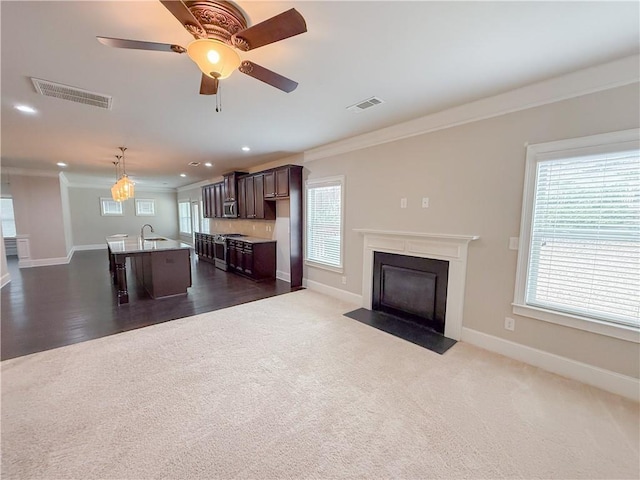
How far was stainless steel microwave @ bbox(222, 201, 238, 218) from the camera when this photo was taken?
22.7ft

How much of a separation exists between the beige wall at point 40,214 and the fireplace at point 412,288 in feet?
29.6

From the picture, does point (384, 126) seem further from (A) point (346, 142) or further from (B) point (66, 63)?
(B) point (66, 63)

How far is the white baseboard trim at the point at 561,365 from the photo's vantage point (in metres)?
2.16

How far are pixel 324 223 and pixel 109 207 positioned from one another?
1010cm

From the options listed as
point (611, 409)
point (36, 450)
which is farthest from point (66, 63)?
point (611, 409)

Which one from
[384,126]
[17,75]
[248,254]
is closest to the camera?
[17,75]

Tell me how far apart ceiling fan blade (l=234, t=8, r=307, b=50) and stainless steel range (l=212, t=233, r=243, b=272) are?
18.9 feet

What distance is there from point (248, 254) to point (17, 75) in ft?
13.9

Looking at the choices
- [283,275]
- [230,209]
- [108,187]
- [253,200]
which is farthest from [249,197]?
[108,187]

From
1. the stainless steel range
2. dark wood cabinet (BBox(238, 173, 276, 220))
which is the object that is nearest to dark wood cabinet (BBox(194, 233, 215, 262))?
the stainless steel range

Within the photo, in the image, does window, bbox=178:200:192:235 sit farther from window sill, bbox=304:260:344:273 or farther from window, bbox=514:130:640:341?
window, bbox=514:130:640:341

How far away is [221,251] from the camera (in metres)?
7.18

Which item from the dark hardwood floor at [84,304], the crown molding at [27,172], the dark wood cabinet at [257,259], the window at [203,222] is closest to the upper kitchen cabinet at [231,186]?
the dark wood cabinet at [257,259]

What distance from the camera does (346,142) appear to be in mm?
4281
